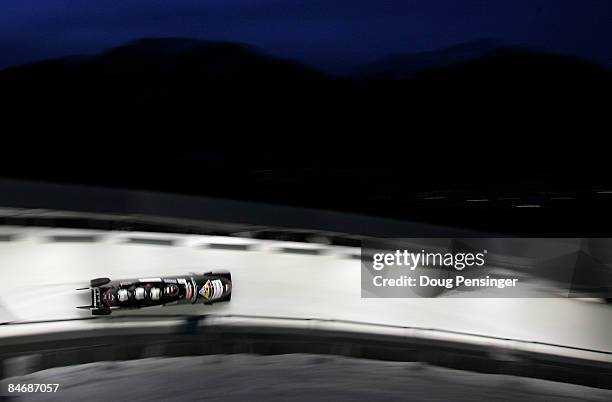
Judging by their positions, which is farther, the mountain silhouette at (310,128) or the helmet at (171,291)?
the mountain silhouette at (310,128)

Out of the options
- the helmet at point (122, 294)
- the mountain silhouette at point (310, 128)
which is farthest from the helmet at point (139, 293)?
the mountain silhouette at point (310, 128)

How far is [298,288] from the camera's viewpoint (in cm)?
747

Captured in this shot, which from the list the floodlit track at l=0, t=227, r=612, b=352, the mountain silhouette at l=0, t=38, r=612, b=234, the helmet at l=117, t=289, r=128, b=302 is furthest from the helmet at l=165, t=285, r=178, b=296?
the mountain silhouette at l=0, t=38, r=612, b=234

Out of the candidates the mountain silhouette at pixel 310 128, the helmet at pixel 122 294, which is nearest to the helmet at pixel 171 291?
the helmet at pixel 122 294

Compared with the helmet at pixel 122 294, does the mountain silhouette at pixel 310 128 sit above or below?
above

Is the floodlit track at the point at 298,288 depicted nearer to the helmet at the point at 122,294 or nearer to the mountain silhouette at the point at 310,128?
the helmet at the point at 122,294

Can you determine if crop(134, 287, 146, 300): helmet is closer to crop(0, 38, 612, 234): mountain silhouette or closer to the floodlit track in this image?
the floodlit track

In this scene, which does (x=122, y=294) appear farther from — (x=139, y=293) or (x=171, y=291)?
(x=171, y=291)

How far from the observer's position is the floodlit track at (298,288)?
6785mm

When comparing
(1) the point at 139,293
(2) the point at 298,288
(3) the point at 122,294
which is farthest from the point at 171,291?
(2) the point at 298,288

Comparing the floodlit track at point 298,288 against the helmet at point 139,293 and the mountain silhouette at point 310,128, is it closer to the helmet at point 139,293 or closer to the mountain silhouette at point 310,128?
the helmet at point 139,293

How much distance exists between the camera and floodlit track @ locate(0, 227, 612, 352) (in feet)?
22.3

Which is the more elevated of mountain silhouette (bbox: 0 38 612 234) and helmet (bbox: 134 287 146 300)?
mountain silhouette (bbox: 0 38 612 234)

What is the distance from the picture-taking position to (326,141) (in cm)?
1125
